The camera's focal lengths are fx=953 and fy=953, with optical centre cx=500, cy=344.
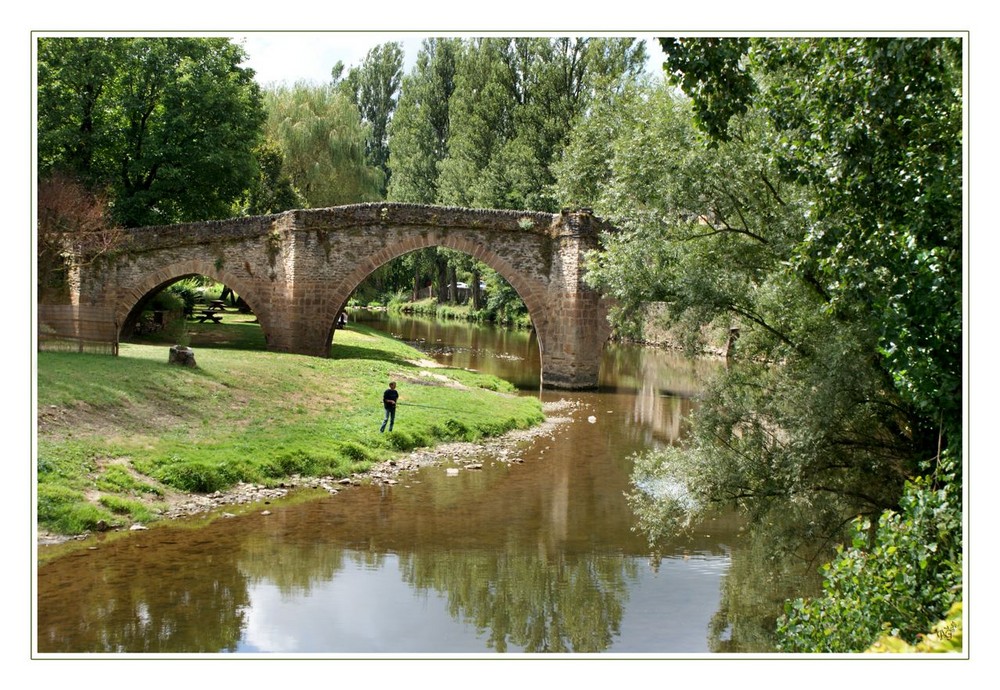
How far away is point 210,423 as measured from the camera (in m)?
15.7

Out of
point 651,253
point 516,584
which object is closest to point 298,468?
point 516,584

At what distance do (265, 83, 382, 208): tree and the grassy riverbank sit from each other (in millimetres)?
17823

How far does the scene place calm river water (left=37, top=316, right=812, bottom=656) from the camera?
900 cm

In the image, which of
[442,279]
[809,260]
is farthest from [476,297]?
[809,260]

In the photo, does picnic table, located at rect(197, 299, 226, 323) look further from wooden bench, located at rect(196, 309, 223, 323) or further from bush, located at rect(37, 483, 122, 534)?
bush, located at rect(37, 483, 122, 534)

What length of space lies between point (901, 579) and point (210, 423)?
37.7 ft

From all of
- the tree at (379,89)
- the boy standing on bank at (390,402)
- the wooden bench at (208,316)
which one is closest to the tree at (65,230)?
the wooden bench at (208,316)

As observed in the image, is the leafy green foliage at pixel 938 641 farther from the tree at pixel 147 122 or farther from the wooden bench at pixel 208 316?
the wooden bench at pixel 208 316

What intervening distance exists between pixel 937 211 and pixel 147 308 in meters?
25.4

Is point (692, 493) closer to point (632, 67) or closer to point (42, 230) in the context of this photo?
point (42, 230)

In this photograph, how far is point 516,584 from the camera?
10.8 meters

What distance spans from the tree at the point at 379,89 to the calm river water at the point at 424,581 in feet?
154

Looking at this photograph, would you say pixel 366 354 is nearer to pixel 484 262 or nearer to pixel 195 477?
pixel 484 262
